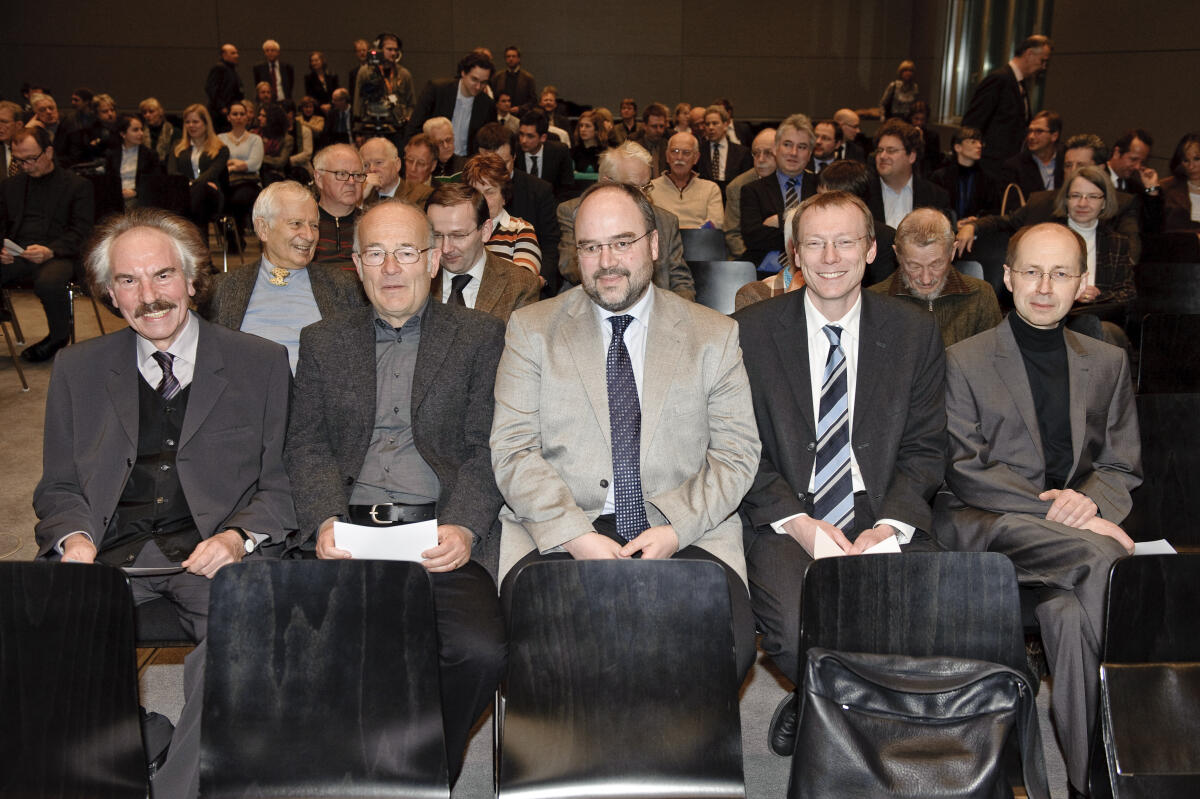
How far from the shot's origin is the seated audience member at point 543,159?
7.79 m

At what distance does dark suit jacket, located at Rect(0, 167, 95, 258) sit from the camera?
255 inches

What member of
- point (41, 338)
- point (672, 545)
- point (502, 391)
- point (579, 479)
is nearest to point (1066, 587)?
point (672, 545)

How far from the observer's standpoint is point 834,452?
8.91 ft

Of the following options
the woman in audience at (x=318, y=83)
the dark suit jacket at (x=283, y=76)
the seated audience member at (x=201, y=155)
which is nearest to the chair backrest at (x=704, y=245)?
the seated audience member at (x=201, y=155)

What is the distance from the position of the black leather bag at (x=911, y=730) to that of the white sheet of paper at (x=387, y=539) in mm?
978

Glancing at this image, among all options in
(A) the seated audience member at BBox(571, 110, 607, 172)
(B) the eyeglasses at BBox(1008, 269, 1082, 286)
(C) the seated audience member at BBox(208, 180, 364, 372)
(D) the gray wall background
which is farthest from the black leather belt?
(D) the gray wall background

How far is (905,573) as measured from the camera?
2.03m

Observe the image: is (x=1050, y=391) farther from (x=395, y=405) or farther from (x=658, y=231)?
(x=658, y=231)

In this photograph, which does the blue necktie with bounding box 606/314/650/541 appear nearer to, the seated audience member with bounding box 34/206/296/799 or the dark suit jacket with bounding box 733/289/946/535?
the dark suit jacket with bounding box 733/289/946/535

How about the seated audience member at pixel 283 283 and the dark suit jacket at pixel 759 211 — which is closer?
the seated audience member at pixel 283 283

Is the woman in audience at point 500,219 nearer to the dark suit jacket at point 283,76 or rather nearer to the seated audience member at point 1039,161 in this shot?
the seated audience member at point 1039,161

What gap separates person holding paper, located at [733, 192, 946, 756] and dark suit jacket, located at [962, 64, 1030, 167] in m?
5.29

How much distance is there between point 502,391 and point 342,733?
99cm

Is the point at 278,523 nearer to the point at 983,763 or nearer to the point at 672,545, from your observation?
the point at 672,545
